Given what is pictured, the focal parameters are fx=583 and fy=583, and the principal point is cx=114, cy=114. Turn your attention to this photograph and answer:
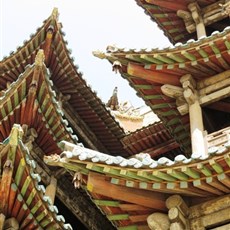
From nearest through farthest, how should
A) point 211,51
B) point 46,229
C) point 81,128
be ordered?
point 46,229, point 211,51, point 81,128

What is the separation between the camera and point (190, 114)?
41.8ft

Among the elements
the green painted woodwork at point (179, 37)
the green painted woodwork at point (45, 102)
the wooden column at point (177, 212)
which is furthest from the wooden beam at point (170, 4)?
the wooden column at point (177, 212)

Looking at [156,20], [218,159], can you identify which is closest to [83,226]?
[156,20]

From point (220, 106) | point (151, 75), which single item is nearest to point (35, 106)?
point (151, 75)

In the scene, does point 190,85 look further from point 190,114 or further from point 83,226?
point 83,226

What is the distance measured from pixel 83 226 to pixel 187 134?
4.28 m

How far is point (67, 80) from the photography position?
1792cm

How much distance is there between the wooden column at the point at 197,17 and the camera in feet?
51.7

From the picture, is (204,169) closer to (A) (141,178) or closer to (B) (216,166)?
(B) (216,166)

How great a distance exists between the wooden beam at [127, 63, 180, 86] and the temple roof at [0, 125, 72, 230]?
11.6ft

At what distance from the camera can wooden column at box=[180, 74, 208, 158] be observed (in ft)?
38.4

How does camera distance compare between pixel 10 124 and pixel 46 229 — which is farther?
pixel 10 124

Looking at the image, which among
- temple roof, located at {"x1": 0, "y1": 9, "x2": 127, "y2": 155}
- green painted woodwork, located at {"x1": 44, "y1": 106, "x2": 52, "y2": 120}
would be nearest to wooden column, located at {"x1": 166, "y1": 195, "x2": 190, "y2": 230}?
green painted woodwork, located at {"x1": 44, "y1": 106, "x2": 52, "y2": 120}

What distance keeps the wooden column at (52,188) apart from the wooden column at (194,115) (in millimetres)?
4288
